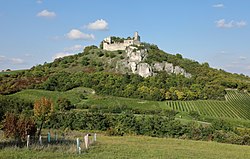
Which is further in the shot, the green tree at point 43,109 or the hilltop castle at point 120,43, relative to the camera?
the hilltop castle at point 120,43

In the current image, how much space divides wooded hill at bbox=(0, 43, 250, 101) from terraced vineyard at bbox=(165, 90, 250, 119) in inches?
146

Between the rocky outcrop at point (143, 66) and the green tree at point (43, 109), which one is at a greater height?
the rocky outcrop at point (143, 66)

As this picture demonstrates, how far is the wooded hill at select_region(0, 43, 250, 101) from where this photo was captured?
3568 inches

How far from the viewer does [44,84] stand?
3649 inches

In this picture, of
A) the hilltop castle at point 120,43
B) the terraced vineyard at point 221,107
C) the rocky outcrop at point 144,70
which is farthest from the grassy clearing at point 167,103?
the hilltop castle at point 120,43

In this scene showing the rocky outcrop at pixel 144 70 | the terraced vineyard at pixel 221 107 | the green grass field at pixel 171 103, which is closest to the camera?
the terraced vineyard at pixel 221 107

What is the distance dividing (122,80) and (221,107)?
110 feet

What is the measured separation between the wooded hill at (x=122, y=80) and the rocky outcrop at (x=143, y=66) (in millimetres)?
1786

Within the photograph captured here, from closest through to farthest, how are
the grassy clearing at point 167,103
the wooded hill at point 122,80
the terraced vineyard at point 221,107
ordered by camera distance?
the terraced vineyard at point 221,107 → the grassy clearing at point 167,103 → the wooded hill at point 122,80

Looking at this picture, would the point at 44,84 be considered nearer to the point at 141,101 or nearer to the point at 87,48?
the point at 141,101

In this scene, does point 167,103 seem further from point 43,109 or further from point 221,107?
point 43,109

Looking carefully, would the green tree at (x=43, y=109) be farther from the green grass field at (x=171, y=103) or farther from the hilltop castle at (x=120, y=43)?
the hilltop castle at (x=120, y=43)

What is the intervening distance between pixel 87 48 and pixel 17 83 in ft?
211

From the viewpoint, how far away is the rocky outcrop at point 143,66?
114 meters
